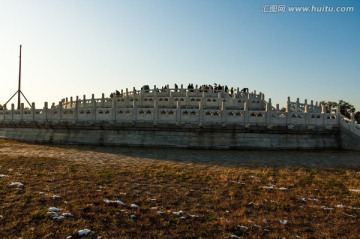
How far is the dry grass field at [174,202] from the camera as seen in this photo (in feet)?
18.6

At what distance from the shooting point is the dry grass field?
5656 mm

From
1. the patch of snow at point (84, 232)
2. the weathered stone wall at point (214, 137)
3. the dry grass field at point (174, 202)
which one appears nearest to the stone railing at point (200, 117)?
the weathered stone wall at point (214, 137)

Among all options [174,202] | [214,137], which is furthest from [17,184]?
[214,137]

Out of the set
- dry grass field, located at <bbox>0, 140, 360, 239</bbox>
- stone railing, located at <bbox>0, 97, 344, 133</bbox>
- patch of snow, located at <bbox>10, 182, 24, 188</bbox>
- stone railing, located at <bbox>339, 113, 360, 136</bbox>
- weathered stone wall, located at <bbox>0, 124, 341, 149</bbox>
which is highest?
stone railing, located at <bbox>0, 97, 344, 133</bbox>

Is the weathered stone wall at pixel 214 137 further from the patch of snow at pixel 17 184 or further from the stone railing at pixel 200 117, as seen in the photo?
the patch of snow at pixel 17 184

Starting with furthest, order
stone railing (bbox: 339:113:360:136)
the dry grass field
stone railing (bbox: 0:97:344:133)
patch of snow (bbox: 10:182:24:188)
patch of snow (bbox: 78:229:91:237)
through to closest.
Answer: stone railing (bbox: 339:113:360:136), stone railing (bbox: 0:97:344:133), patch of snow (bbox: 10:182:24:188), the dry grass field, patch of snow (bbox: 78:229:91:237)

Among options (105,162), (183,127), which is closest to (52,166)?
(105,162)

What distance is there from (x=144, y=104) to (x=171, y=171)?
57.9 ft

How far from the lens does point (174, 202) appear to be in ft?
23.8

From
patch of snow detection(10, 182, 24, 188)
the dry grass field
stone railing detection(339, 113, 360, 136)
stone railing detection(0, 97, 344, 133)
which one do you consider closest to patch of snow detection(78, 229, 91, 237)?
the dry grass field

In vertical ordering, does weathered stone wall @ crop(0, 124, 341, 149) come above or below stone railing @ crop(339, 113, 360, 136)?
below

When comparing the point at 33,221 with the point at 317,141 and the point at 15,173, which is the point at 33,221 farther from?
the point at 317,141

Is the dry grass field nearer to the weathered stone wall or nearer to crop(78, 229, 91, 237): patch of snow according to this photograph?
crop(78, 229, 91, 237): patch of snow

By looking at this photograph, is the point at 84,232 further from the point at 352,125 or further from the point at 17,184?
the point at 352,125
